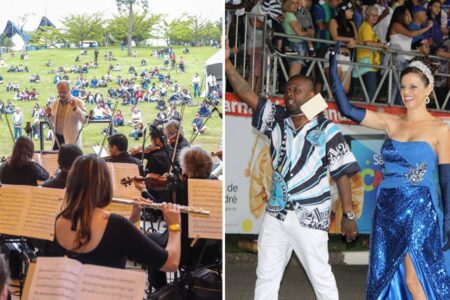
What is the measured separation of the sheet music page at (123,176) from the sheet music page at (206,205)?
29 cm

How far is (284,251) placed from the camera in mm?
6266

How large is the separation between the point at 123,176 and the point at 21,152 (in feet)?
1.74

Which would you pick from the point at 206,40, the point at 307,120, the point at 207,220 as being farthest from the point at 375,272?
the point at 206,40

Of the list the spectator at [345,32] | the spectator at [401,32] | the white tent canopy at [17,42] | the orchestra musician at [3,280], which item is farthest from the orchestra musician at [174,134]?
the spectator at [401,32]

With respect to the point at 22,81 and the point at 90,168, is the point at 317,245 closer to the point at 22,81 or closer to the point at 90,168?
the point at 90,168

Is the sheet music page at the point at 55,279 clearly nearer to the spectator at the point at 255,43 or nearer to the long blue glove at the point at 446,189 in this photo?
the long blue glove at the point at 446,189

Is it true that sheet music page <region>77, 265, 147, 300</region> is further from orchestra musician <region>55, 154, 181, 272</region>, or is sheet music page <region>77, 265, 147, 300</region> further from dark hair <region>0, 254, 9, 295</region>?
dark hair <region>0, 254, 9, 295</region>

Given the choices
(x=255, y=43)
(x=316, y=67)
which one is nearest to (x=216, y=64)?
(x=255, y=43)

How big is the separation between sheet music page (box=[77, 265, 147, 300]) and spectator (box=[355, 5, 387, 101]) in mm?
6181

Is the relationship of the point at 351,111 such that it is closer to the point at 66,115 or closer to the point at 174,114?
the point at 174,114

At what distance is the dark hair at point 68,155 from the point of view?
4.90 metres

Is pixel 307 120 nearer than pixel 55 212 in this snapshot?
No

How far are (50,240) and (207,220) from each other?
81 cm

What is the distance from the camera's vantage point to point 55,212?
488cm
